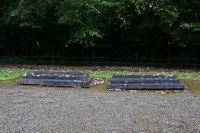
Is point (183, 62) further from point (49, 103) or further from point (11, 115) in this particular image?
point (11, 115)

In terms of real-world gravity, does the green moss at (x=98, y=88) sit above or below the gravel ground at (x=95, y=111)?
above

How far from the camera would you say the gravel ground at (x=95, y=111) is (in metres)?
7.38

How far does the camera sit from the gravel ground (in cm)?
738

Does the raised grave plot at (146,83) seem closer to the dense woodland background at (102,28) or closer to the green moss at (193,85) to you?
the green moss at (193,85)

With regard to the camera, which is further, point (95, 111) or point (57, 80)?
point (57, 80)

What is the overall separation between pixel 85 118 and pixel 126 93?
343cm

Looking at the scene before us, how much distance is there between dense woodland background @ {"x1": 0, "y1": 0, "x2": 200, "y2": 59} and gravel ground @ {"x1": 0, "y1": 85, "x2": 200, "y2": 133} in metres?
7.93

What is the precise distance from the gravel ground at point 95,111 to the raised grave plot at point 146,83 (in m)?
0.58

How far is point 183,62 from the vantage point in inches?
803

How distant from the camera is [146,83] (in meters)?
12.0

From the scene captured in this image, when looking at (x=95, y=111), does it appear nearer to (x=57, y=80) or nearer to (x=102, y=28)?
(x=57, y=80)

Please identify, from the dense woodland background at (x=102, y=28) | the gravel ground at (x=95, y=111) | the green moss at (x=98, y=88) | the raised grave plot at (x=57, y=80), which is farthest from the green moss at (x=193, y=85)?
the dense woodland background at (x=102, y=28)

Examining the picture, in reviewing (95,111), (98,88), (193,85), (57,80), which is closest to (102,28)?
(57,80)

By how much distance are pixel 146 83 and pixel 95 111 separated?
3.59 m
